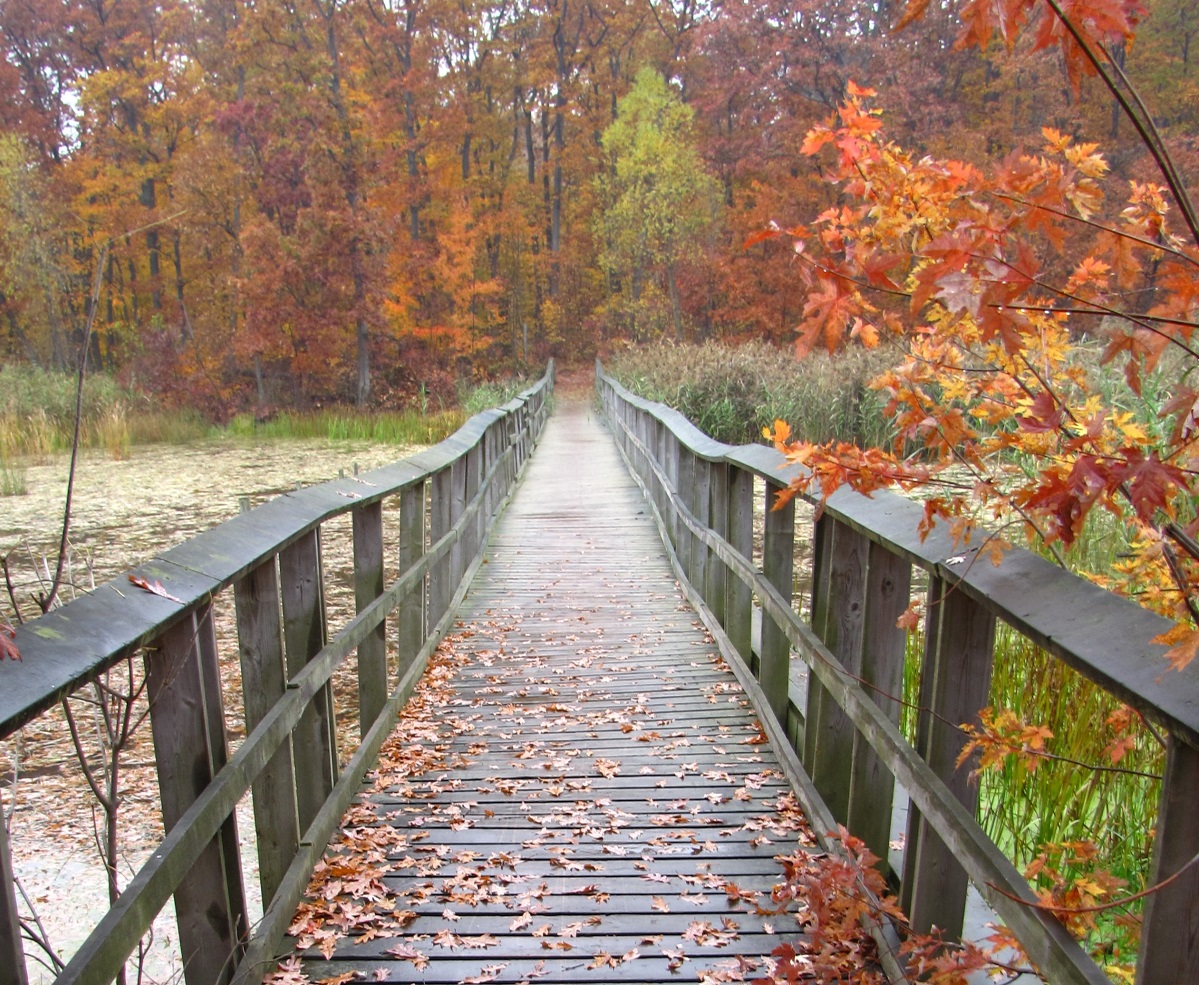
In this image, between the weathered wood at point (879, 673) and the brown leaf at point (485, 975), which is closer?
Answer: the brown leaf at point (485, 975)

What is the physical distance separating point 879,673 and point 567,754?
164cm

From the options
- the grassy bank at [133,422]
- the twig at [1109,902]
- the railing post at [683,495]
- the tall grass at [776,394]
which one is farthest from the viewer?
the grassy bank at [133,422]

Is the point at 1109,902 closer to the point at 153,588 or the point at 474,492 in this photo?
the point at 153,588

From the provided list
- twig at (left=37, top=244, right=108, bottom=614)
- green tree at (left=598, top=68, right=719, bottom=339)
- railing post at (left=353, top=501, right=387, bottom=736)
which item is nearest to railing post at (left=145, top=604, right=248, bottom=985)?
twig at (left=37, top=244, right=108, bottom=614)

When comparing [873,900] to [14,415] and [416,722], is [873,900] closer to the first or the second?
[416,722]

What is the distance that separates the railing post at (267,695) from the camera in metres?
2.36

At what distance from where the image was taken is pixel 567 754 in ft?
12.2

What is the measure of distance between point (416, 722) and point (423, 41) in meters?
35.4

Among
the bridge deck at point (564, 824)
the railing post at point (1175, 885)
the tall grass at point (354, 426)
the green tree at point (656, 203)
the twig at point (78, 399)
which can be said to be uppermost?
Answer: the green tree at point (656, 203)

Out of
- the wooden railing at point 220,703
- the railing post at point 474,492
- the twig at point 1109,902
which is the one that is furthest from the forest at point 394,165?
the twig at point 1109,902

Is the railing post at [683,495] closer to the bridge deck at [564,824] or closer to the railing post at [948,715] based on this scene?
the bridge deck at [564,824]

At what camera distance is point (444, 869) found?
2799mm

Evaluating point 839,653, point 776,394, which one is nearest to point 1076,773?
point 839,653

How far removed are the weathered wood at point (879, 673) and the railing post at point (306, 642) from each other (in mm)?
1519
